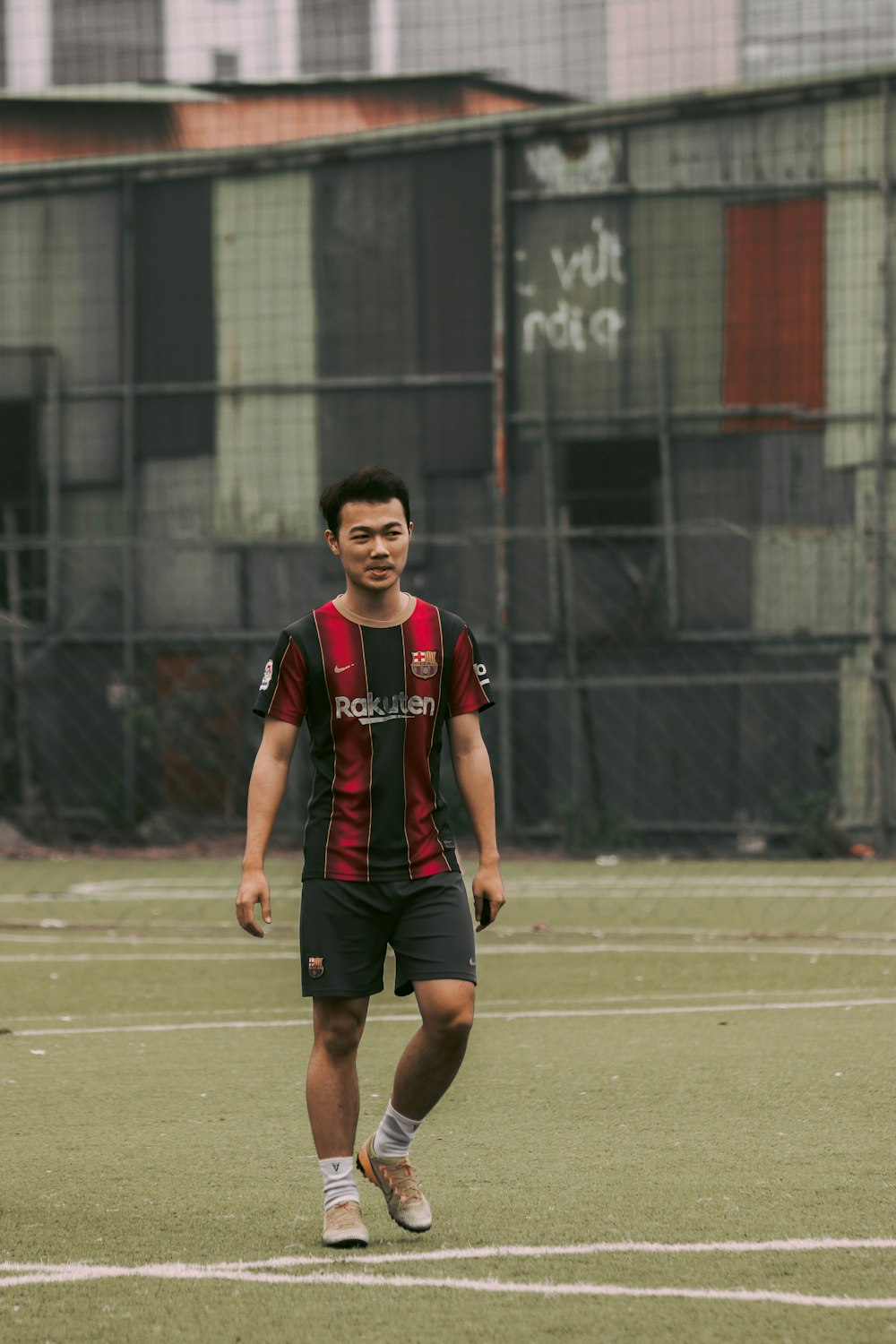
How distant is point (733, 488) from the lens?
18203mm

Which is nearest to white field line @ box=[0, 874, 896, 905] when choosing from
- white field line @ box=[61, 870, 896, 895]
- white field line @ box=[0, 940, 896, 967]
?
white field line @ box=[61, 870, 896, 895]

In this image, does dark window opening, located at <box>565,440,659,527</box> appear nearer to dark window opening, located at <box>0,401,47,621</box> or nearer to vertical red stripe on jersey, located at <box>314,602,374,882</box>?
dark window opening, located at <box>0,401,47,621</box>

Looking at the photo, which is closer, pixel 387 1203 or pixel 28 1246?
pixel 28 1246

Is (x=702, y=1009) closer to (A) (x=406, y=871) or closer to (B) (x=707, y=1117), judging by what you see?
(B) (x=707, y=1117)

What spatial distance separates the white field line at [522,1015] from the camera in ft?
26.6

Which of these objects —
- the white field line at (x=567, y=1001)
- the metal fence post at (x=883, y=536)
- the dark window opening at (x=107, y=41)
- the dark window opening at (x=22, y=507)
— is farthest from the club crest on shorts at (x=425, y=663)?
the dark window opening at (x=107, y=41)

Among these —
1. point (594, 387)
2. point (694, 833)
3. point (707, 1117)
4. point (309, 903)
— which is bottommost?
point (694, 833)

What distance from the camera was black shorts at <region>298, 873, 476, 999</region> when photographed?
4809 mm

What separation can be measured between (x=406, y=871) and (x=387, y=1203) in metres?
0.84

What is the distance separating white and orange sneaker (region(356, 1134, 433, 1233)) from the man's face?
1.40m

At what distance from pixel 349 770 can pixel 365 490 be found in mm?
687

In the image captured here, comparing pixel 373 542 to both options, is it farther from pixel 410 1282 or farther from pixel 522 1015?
pixel 522 1015

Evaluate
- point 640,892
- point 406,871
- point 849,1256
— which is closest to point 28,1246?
point 406,871

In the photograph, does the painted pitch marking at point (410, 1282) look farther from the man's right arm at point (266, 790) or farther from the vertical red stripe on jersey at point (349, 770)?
the vertical red stripe on jersey at point (349, 770)
